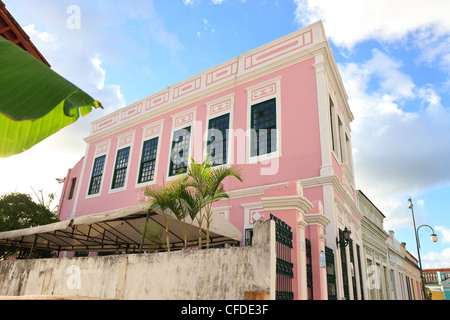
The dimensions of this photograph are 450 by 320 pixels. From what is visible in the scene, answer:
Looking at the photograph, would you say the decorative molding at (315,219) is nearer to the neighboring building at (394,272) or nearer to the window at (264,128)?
the window at (264,128)

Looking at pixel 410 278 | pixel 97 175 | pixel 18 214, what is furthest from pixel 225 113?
pixel 410 278

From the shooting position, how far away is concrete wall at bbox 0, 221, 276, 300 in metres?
3.82

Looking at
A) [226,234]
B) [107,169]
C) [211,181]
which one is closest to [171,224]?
[226,234]

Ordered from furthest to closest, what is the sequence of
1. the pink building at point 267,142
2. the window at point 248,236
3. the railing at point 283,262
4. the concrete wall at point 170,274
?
the window at point 248,236 → the pink building at point 267,142 → the railing at point 283,262 → the concrete wall at point 170,274

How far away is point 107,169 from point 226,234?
31.6 ft

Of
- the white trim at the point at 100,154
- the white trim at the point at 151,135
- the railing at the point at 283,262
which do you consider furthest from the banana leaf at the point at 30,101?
the white trim at the point at 100,154

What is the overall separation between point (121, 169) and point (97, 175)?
6.34 ft

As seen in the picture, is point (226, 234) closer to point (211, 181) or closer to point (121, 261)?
point (211, 181)

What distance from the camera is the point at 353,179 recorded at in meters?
13.3

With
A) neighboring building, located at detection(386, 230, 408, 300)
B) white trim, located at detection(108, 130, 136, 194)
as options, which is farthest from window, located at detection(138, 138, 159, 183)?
neighboring building, located at detection(386, 230, 408, 300)

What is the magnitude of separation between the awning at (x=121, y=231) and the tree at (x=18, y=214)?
3.53ft

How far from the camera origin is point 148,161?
13281 mm

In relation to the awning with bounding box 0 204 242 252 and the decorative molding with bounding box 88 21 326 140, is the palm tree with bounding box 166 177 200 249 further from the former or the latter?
the decorative molding with bounding box 88 21 326 140

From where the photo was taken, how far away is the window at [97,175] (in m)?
15.1
